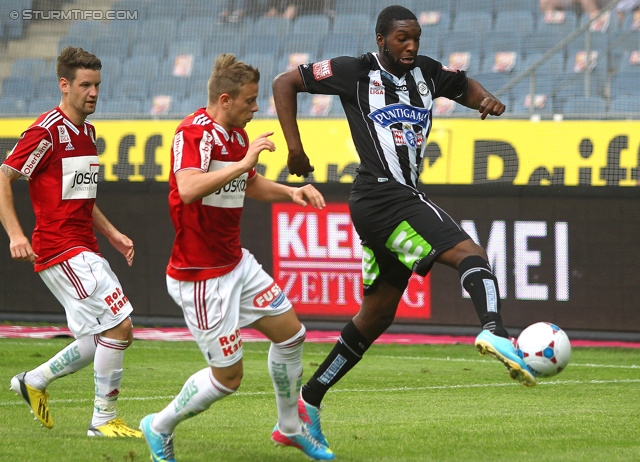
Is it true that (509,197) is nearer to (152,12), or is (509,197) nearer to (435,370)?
(435,370)

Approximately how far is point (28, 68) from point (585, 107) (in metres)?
8.17

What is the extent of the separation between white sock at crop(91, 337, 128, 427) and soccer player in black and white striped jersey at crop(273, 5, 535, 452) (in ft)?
3.57

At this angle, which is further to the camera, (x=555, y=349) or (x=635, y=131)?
(x=635, y=131)

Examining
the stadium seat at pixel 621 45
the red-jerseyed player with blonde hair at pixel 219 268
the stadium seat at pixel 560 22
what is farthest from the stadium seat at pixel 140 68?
the red-jerseyed player with blonde hair at pixel 219 268

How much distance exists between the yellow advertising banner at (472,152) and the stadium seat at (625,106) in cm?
32

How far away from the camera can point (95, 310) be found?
19.8ft

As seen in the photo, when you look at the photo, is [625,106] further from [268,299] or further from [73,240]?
[268,299]

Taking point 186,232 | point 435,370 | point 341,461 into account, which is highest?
point 186,232

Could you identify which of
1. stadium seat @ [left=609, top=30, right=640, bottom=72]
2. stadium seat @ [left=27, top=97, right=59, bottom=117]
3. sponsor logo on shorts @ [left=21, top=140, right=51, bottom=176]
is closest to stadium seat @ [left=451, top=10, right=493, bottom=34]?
stadium seat @ [left=609, top=30, right=640, bottom=72]

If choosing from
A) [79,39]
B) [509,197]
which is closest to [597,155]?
[509,197]

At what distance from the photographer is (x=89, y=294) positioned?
602 cm

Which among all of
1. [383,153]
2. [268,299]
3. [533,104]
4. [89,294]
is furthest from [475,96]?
[533,104]

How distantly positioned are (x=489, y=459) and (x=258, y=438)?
1343 millimetres

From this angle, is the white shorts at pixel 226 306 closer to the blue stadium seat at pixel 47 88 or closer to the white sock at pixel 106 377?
the white sock at pixel 106 377
